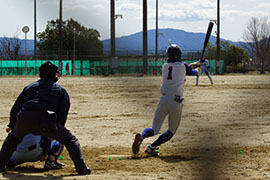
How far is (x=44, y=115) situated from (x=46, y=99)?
17 centimetres

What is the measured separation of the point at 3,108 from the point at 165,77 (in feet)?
24.1

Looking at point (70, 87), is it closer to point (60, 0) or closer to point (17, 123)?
point (17, 123)

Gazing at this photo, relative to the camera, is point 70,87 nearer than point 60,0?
No

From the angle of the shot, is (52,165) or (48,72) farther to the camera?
(52,165)

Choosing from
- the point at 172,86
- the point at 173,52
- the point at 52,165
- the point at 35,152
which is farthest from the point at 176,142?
the point at 35,152

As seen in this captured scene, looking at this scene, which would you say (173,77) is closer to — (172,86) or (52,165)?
(172,86)

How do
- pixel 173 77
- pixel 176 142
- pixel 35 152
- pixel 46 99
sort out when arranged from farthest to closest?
pixel 176 142
pixel 173 77
pixel 35 152
pixel 46 99

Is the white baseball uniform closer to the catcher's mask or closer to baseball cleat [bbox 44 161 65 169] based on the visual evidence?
the catcher's mask

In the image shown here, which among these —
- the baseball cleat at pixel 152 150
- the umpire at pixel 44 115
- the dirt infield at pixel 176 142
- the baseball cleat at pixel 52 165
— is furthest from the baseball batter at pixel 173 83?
the baseball cleat at pixel 52 165

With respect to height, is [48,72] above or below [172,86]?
above

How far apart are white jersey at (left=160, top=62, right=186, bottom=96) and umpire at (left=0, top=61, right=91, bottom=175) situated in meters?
1.11

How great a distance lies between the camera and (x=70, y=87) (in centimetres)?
1623

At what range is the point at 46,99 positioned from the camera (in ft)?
13.7

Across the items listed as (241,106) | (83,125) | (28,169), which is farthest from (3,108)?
(241,106)
